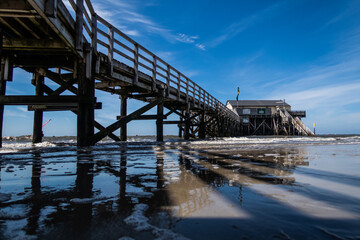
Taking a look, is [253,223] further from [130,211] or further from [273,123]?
[273,123]

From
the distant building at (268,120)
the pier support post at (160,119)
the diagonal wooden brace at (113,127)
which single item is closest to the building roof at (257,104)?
the distant building at (268,120)

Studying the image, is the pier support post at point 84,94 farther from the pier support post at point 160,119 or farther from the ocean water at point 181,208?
the ocean water at point 181,208

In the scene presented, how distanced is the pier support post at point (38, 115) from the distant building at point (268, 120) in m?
36.1

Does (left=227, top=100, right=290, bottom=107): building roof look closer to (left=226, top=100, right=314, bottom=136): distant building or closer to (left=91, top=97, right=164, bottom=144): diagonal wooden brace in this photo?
(left=226, top=100, right=314, bottom=136): distant building

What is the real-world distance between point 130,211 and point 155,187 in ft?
1.80

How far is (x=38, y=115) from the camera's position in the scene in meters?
8.26

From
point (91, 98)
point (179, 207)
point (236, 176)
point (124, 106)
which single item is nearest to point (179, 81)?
point (124, 106)

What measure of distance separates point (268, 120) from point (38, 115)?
41.4 meters

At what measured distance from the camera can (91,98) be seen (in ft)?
19.6

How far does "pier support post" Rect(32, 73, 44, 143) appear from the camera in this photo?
26.0ft

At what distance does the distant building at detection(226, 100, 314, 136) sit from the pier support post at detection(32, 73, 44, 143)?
1422 inches

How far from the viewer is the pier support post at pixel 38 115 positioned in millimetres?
7930

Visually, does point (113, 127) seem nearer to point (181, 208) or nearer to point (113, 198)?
point (113, 198)

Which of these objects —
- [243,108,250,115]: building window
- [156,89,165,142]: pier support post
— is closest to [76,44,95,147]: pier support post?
[156,89,165,142]: pier support post
